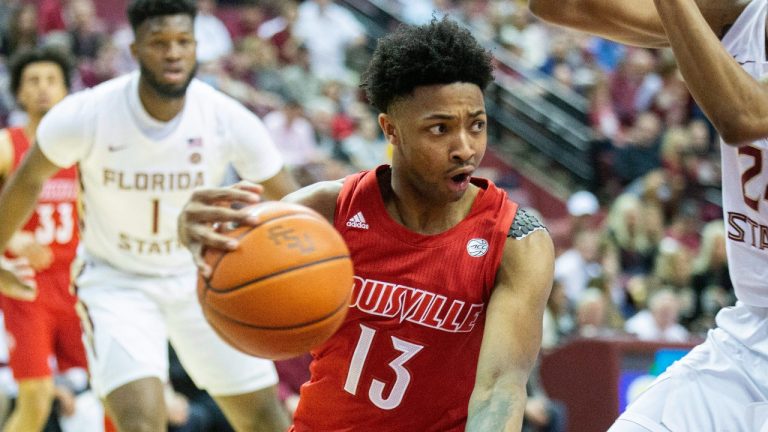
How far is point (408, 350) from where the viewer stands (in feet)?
11.7

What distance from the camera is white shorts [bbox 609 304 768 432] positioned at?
354 centimetres

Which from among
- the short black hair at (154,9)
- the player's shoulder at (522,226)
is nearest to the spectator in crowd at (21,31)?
the short black hair at (154,9)

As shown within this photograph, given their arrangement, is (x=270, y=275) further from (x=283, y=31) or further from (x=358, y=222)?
(x=283, y=31)

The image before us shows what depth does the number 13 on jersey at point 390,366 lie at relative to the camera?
3.58 m

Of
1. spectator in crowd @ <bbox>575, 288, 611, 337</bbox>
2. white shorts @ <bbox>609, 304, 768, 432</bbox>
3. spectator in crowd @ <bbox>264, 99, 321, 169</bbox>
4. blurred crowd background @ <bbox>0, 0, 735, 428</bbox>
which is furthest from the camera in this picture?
spectator in crowd @ <bbox>264, 99, 321, 169</bbox>

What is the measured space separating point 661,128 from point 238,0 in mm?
5483

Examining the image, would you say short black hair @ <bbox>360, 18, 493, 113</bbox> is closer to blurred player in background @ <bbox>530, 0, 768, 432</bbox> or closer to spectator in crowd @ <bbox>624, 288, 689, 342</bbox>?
blurred player in background @ <bbox>530, 0, 768, 432</bbox>

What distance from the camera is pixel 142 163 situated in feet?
18.1

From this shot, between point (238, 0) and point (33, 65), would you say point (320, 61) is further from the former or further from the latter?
point (33, 65)

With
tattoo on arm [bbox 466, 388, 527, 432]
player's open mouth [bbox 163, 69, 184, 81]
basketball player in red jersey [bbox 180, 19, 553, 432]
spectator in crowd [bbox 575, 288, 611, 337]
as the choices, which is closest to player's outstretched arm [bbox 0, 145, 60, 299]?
player's open mouth [bbox 163, 69, 184, 81]

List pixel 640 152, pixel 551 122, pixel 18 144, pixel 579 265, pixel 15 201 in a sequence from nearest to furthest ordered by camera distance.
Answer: pixel 15 201, pixel 18 144, pixel 579 265, pixel 640 152, pixel 551 122

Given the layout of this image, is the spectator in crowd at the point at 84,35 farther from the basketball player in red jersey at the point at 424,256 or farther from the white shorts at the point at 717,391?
the white shorts at the point at 717,391

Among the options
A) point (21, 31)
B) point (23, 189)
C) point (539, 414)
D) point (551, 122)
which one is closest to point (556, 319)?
point (539, 414)

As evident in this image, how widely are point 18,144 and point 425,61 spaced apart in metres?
4.01
